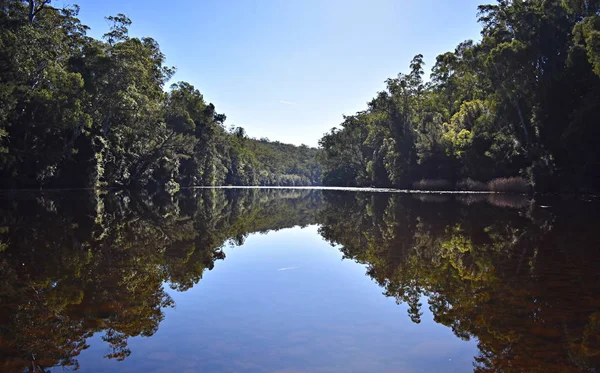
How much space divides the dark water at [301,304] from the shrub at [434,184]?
37958 mm

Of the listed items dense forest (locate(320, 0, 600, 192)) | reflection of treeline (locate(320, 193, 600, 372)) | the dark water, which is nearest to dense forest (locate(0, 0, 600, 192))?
dense forest (locate(320, 0, 600, 192))

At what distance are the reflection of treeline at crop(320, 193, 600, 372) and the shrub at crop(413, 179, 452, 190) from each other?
35.5 metres

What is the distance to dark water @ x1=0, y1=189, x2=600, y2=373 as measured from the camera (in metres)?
3.85

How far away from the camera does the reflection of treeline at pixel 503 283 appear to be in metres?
3.98

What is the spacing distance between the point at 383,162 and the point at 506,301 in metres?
63.2

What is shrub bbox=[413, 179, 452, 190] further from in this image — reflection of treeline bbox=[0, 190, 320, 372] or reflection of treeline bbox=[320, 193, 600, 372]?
reflection of treeline bbox=[0, 190, 320, 372]

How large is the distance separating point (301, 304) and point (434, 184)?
4595 cm

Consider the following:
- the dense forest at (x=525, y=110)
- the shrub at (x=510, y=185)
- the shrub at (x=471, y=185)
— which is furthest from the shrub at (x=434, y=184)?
the shrub at (x=510, y=185)

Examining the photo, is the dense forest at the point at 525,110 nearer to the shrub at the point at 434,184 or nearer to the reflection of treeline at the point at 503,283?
the shrub at the point at 434,184

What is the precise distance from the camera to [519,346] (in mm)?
4020

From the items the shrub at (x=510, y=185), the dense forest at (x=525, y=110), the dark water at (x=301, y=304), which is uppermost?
the dense forest at (x=525, y=110)

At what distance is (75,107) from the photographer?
34.2 metres

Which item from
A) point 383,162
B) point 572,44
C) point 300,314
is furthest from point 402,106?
point 300,314

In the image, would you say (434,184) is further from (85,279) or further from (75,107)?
(85,279)
